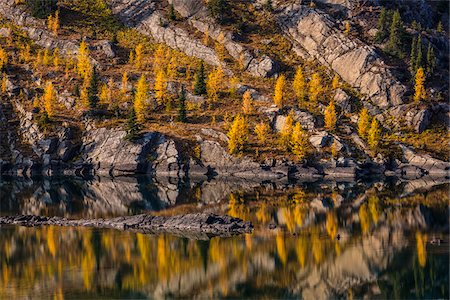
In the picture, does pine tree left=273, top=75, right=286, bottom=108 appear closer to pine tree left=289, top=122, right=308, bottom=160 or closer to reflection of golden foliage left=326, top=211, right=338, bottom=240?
pine tree left=289, top=122, right=308, bottom=160

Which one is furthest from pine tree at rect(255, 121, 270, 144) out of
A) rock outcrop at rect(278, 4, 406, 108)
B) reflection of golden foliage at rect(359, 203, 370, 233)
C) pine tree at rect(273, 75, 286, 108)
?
reflection of golden foliage at rect(359, 203, 370, 233)

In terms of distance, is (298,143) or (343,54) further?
(343,54)

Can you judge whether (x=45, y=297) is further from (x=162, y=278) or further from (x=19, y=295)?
(x=162, y=278)

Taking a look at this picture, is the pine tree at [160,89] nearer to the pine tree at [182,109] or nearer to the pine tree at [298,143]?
the pine tree at [182,109]

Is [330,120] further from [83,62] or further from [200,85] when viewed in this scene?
[83,62]

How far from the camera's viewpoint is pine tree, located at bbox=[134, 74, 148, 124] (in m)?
159

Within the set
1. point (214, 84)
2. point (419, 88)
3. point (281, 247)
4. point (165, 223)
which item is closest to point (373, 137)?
point (419, 88)

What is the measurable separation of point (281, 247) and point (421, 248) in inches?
538

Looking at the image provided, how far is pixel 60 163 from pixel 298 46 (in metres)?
85.9

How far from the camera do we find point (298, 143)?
144 meters

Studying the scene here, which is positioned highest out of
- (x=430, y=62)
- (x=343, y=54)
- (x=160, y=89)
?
(x=343, y=54)

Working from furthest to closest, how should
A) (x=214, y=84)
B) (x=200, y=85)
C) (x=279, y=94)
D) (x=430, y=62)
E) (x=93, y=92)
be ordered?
(x=430, y=62)
(x=214, y=84)
(x=200, y=85)
(x=93, y=92)
(x=279, y=94)

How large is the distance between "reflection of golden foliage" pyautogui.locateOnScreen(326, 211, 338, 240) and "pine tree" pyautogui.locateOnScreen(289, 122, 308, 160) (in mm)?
58847

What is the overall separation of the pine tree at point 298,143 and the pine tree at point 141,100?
4030 centimetres
